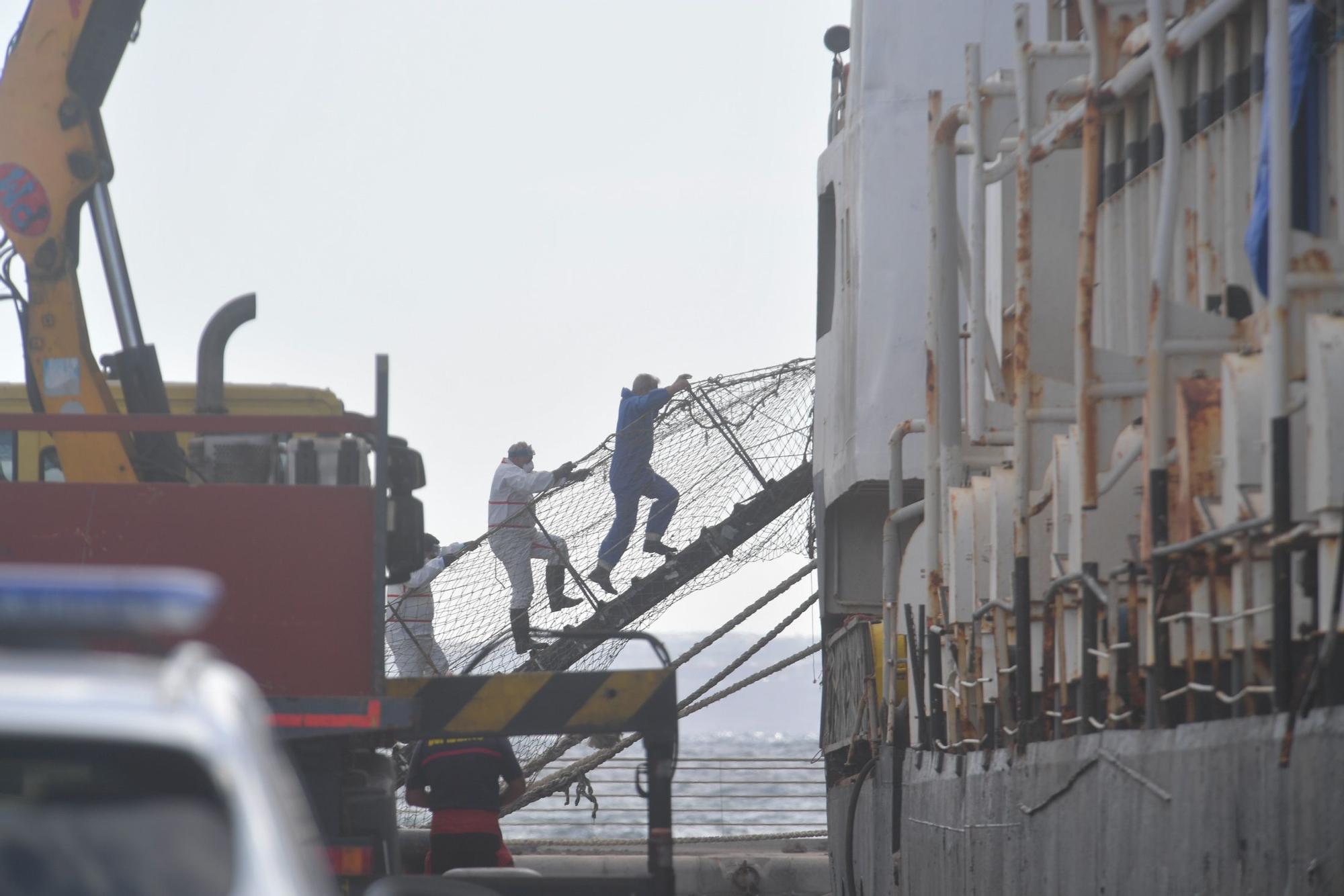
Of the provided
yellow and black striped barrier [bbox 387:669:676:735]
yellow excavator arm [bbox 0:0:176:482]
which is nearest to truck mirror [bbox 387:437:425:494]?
yellow and black striped barrier [bbox 387:669:676:735]

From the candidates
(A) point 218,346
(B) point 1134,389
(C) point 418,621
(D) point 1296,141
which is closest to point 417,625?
(C) point 418,621

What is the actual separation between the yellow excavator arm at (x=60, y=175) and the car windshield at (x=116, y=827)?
28.4ft

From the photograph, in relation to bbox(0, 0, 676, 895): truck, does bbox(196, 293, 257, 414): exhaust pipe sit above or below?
above

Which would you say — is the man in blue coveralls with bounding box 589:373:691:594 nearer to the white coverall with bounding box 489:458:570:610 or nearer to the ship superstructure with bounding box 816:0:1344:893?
the white coverall with bounding box 489:458:570:610

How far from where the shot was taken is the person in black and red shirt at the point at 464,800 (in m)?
9.05

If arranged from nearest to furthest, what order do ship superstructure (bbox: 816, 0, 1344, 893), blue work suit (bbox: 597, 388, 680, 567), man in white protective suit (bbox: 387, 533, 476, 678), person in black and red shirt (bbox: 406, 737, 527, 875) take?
ship superstructure (bbox: 816, 0, 1344, 893) → person in black and red shirt (bbox: 406, 737, 527, 875) → man in white protective suit (bbox: 387, 533, 476, 678) → blue work suit (bbox: 597, 388, 680, 567)

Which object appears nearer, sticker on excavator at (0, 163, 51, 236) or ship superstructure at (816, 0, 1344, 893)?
ship superstructure at (816, 0, 1344, 893)

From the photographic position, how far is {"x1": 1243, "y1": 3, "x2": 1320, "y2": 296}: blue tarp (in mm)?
6324

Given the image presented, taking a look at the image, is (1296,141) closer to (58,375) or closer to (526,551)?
(58,375)

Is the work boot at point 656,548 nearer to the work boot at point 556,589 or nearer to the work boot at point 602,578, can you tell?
the work boot at point 602,578

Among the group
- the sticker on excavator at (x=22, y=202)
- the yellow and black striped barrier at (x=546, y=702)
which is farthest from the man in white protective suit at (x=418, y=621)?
the yellow and black striped barrier at (x=546, y=702)

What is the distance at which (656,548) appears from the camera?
1630cm

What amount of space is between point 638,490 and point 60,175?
5.77 m

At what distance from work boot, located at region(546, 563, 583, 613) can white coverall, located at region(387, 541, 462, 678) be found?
27.9 inches
